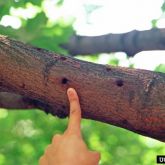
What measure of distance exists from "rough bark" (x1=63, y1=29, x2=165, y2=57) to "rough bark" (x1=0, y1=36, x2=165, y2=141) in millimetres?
1123

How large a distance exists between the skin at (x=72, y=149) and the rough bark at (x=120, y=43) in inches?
50.1

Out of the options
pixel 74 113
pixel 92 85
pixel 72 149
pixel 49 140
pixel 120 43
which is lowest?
pixel 72 149

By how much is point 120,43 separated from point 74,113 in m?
1.45

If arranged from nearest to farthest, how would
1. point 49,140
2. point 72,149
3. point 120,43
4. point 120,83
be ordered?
point 72,149 → point 120,83 → point 120,43 → point 49,140

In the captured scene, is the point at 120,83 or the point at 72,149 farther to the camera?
the point at 120,83

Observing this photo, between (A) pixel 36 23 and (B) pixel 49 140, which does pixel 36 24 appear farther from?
(B) pixel 49 140

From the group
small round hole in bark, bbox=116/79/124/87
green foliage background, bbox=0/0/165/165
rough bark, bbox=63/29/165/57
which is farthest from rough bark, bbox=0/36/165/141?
green foliage background, bbox=0/0/165/165

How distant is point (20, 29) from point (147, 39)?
0.80 m

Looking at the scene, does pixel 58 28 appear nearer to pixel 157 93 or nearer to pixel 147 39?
pixel 147 39

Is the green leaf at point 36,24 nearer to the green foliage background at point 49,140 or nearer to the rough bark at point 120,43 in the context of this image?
the rough bark at point 120,43

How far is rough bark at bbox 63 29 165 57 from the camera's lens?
263 centimetres

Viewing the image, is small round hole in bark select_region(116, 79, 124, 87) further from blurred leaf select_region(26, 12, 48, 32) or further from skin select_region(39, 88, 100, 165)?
blurred leaf select_region(26, 12, 48, 32)

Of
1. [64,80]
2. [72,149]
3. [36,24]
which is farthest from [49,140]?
[72,149]

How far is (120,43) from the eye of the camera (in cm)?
284
